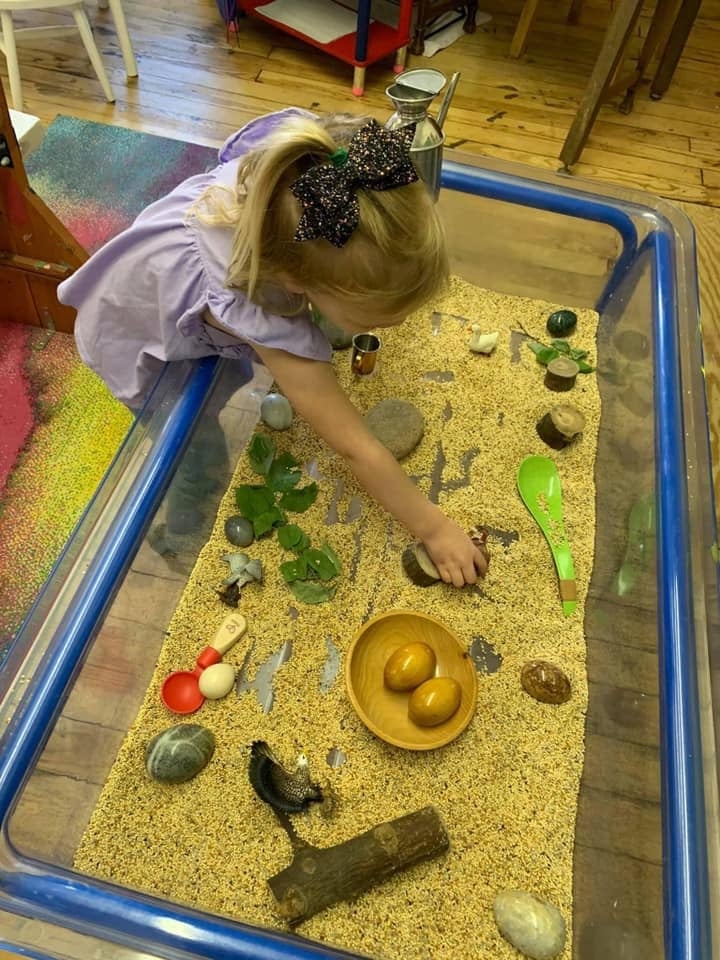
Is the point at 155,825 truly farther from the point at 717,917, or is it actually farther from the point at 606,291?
the point at 606,291

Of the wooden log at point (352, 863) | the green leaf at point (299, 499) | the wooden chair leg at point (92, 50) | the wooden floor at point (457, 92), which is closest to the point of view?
the wooden log at point (352, 863)

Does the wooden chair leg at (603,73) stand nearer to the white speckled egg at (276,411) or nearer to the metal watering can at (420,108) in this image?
the metal watering can at (420,108)

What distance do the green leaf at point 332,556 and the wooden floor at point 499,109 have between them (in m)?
0.21

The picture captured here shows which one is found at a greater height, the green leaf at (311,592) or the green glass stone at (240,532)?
the green glass stone at (240,532)

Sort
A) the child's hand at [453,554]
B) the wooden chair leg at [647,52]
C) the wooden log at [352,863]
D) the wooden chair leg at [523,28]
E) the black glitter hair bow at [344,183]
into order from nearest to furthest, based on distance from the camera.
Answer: the black glitter hair bow at [344,183], the wooden log at [352,863], the child's hand at [453,554], the wooden chair leg at [647,52], the wooden chair leg at [523,28]

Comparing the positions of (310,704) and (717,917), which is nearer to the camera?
(717,917)

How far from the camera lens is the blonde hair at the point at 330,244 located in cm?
72

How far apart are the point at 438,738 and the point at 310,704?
0.57 feet

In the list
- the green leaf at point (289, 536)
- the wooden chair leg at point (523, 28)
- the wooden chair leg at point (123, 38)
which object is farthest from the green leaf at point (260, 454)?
the wooden chair leg at point (523, 28)

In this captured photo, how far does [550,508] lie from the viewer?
3.89 ft

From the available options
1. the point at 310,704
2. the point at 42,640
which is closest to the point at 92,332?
the point at 42,640

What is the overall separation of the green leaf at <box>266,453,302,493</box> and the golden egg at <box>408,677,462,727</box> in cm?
39

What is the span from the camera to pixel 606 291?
1.49m

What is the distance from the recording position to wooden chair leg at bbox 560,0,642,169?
1828mm
